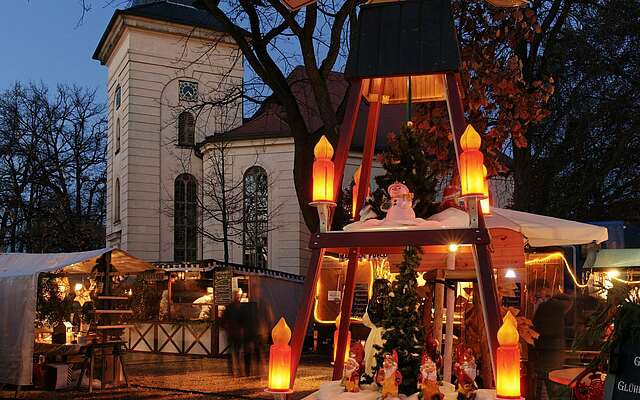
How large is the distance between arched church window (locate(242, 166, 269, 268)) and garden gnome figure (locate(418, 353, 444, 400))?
84.3 feet

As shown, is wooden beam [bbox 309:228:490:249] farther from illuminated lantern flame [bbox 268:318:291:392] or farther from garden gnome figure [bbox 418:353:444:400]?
garden gnome figure [bbox 418:353:444:400]

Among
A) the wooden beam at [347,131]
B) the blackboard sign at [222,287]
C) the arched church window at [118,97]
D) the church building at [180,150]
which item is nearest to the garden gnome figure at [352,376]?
the wooden beam at [347,131]

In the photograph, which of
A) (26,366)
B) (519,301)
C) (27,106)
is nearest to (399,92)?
(519,301)

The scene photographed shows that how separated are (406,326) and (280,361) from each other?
38.1 inches

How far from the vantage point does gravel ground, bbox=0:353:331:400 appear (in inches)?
552

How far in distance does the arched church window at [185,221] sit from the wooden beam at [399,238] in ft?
96.3

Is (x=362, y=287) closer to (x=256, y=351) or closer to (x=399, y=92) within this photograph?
(x=256, y=351)

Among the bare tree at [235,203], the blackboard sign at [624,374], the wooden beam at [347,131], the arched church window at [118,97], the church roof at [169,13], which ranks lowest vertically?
the blackboard sign at [624,374]

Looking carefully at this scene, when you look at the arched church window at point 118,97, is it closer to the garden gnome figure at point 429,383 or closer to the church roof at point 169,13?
the church roof at point 169,13

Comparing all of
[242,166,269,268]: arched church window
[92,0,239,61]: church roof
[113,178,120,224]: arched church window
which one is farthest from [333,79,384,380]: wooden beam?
[113,178,120,224]: arched church window

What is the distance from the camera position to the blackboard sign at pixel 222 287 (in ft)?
76.7

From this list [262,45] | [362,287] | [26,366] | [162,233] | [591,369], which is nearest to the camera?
[591,369]

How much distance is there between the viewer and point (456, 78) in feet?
17.8

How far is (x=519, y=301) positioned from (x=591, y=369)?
8062 millimetres
